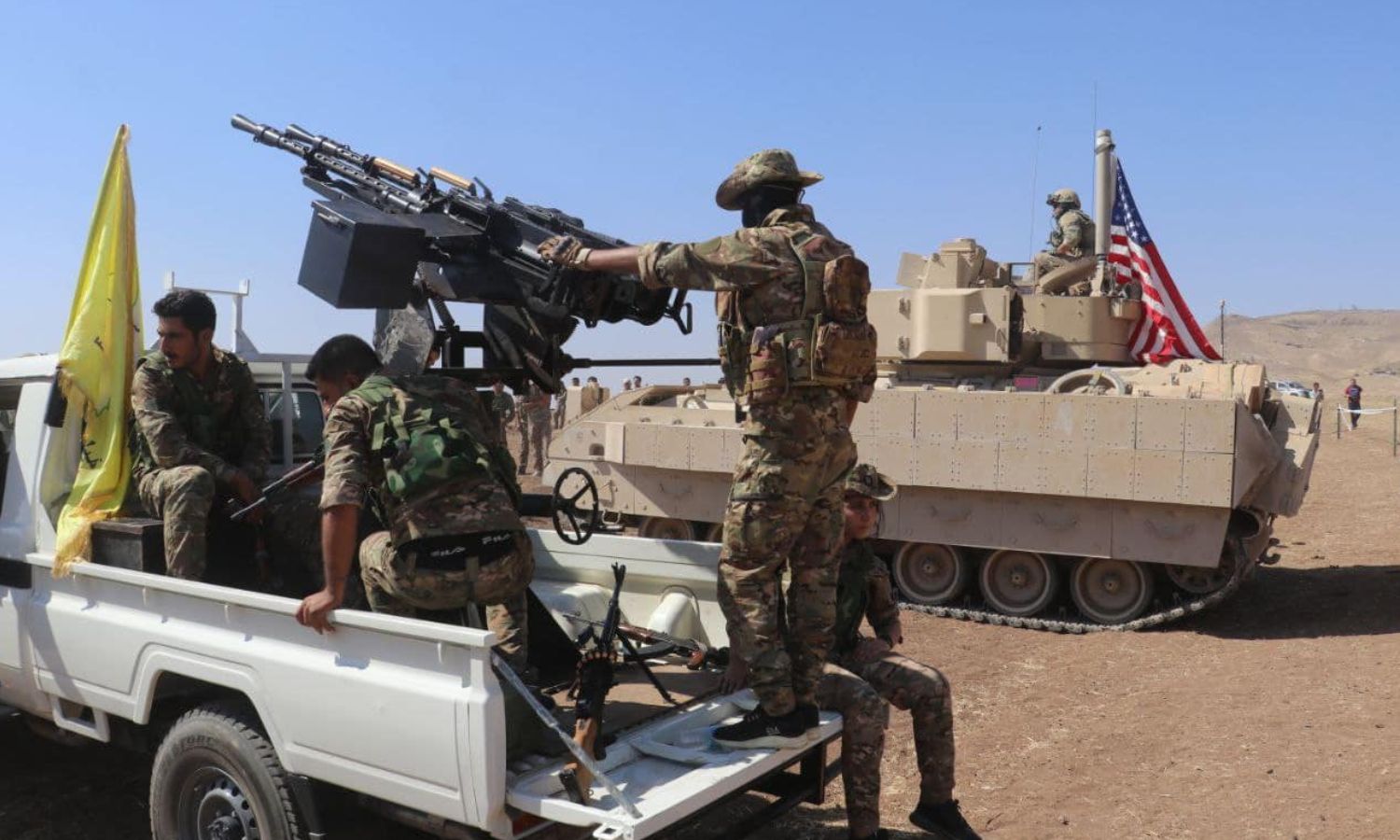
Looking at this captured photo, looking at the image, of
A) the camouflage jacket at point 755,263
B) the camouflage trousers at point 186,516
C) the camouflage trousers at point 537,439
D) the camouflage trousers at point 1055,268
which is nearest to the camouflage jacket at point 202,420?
the camouflage trousers at point 186,516

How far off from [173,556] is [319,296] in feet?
3.61

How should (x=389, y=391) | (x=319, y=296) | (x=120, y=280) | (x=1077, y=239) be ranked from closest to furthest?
(x=389, y=391), (x=319, y=296), (x=120, y=280), (x=1077, y=239)

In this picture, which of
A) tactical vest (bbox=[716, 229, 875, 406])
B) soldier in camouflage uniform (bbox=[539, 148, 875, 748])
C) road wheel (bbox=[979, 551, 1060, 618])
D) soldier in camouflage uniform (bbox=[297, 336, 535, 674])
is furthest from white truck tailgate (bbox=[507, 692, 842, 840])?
road wheel (bbox=[979, 551, 1060, 618])

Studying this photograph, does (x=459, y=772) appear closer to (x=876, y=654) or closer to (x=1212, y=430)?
(x=876, y=654)

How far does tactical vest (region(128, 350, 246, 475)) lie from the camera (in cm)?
480

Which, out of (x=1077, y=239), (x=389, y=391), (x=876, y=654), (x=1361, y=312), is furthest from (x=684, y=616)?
(x=1361, y=312)

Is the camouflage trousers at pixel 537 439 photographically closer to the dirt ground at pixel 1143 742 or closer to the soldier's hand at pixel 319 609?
the dirt ground at pixel 1143 742

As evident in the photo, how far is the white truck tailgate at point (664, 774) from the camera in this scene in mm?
3096

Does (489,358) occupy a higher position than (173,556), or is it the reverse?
(489,358)

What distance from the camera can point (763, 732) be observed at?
382 centimetres

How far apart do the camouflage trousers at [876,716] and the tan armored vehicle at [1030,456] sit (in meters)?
5.57

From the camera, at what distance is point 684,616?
16.5ft

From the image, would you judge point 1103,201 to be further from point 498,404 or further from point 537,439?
point 537,439

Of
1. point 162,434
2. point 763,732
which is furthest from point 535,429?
point 763,732
